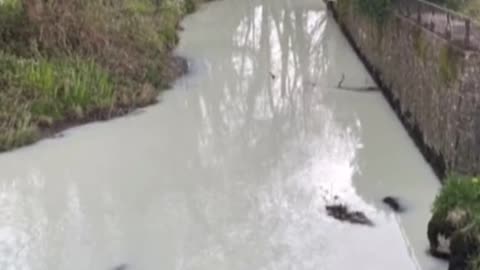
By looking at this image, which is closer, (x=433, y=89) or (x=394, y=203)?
(x=394, y=203)

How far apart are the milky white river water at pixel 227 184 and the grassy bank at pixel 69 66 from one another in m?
0.30

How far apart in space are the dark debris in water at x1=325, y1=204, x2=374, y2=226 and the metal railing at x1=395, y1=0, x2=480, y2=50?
5.97ft

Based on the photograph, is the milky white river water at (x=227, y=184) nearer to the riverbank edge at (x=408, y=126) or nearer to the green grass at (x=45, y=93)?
the riverbank edge at (x=408, y=126)

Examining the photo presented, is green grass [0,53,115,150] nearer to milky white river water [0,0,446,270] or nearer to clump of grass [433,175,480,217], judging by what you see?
milky white river water [0,0,446,270]

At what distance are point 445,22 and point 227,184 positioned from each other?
2.84 m

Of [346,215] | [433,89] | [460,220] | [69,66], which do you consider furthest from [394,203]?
[69,66]

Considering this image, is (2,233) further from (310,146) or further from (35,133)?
(310,146)

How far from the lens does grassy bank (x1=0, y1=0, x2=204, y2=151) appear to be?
8.54 meters

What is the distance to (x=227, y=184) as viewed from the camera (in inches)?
273

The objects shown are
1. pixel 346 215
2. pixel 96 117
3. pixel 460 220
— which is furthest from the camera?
pixel 96 117

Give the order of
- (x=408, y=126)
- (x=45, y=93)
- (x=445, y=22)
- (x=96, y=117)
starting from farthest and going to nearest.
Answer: (x=96, y=117) → (x=45, y=93) → (x=408, y=126) → (x=445, y=22)

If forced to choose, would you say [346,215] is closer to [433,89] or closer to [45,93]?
[433,89]

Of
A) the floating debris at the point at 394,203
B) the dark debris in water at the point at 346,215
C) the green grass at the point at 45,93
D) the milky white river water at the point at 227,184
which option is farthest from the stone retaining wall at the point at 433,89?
the green grass at the point at 45,93

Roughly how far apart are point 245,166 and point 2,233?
104 inches
